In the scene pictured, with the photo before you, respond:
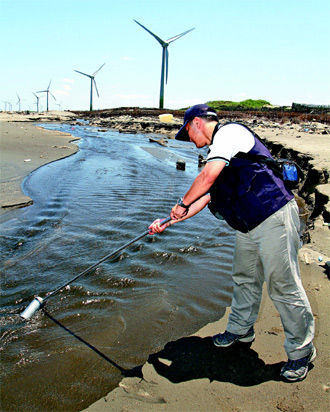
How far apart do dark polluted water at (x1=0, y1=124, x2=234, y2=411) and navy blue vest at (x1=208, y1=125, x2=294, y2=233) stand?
1381 millimetres

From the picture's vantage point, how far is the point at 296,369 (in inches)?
98.7

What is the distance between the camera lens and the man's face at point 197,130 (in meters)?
2.66

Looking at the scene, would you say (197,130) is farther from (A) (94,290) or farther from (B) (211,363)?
(A) (94,290)

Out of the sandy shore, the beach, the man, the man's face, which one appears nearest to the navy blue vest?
the man

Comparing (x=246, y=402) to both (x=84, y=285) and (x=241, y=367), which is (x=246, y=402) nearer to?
(x=241, y=367)

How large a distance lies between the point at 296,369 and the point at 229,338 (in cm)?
59

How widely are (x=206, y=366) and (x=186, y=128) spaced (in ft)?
6.20

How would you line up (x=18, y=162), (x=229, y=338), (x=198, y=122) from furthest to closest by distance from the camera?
(x=18, y=162) → (x=229, y=338) → (x=198, y=122)

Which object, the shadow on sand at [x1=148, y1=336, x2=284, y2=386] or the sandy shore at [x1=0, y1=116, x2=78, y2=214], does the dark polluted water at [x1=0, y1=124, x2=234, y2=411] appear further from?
the sandy shore at [x1=0, y1=116, x2=78, y2=214]

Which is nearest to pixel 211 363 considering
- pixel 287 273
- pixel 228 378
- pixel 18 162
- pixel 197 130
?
pixel 228 378

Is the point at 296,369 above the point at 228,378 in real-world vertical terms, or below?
above

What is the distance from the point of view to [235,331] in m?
2.93

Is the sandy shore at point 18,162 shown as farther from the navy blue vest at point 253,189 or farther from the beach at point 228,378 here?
the navy blue vest at point 253,189

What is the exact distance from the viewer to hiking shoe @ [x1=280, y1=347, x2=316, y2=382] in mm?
2486
